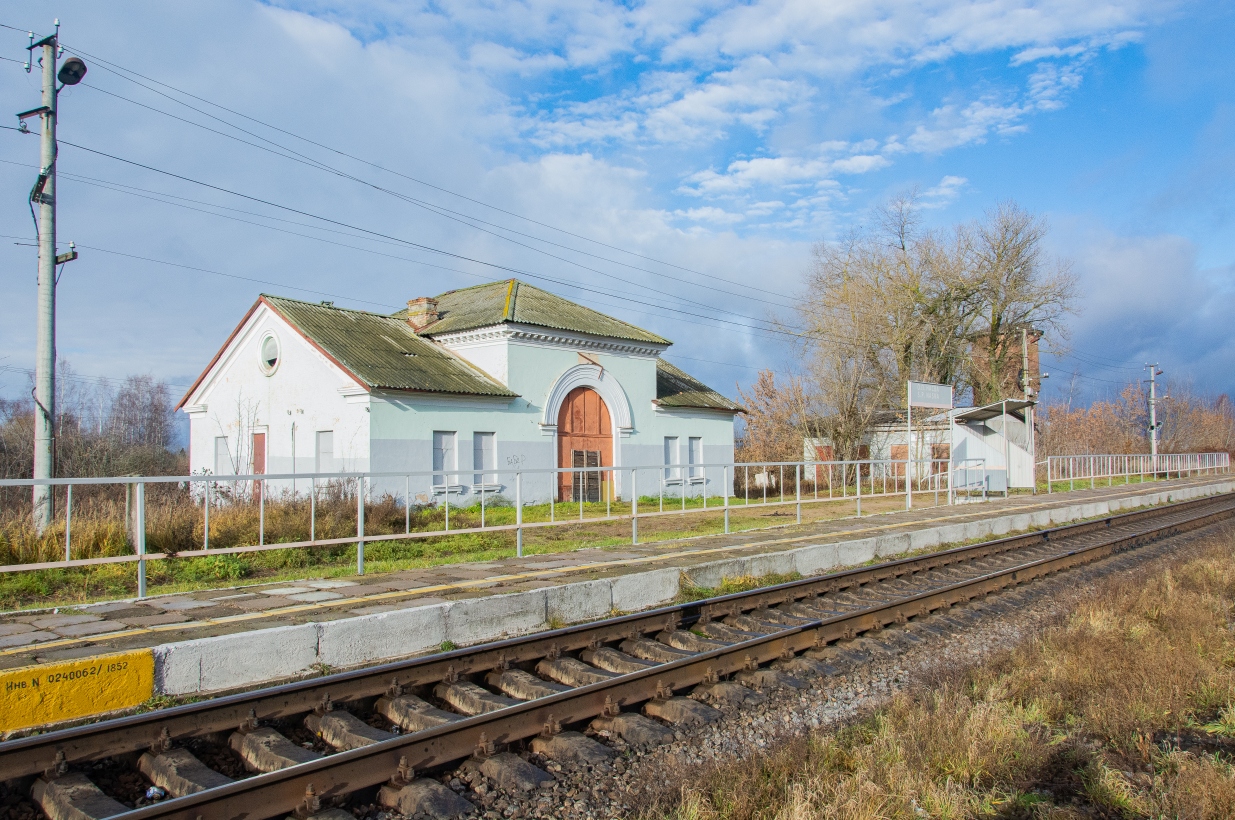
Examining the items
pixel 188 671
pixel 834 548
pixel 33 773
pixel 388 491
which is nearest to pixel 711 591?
pixel 834 548

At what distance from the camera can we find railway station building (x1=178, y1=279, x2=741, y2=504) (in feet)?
73.7

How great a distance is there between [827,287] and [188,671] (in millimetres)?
39140

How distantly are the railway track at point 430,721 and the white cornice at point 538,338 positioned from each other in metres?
17.6

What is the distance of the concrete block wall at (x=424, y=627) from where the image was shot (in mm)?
6082

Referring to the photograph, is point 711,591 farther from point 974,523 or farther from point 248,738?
point 974,523

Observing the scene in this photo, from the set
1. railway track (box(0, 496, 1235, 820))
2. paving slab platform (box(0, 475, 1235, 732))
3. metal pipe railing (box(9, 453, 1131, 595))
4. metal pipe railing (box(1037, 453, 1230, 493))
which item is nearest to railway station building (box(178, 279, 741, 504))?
metal pipe railing (box(9, 453, 1131, 595))

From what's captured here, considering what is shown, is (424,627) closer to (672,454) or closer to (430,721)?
(430,721)

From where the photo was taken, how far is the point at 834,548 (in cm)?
1236

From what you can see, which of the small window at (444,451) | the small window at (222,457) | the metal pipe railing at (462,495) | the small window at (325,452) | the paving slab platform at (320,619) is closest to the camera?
the paving slab platform at (320,619)

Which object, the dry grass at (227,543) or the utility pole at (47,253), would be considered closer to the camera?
the dry grass at (227,543)

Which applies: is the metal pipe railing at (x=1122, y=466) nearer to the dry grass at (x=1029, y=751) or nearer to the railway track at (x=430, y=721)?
the dry grass at (x=1029, y=751)

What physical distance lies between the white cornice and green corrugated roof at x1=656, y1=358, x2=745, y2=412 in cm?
265

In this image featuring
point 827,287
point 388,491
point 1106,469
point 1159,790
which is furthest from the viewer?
point 827,287

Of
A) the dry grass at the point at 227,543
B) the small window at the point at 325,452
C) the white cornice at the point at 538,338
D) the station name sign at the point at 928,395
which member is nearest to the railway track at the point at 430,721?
the dry grass at the point at 227,543
